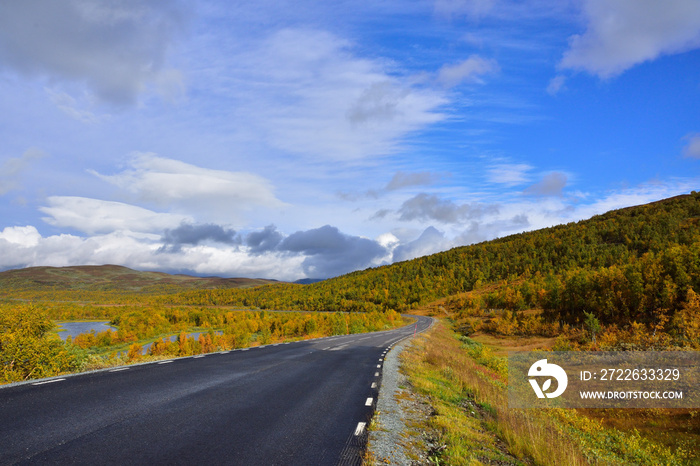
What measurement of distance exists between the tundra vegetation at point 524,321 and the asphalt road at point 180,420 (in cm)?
250

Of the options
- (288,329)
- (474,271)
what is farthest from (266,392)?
(474,271)

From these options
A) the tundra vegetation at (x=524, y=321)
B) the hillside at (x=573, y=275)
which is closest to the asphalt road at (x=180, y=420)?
the tundra vegetation at (x=524, y=321)

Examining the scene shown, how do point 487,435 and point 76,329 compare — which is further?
point 76,329

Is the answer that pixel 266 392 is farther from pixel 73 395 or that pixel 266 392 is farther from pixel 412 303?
pixel 412 303

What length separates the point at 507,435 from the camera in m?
8.39

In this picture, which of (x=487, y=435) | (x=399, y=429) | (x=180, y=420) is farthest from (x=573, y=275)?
(x=180, y=420)

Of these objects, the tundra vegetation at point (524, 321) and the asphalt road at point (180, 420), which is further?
the tundra vegetation at point (524, 321)

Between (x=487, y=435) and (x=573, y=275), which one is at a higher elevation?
(x=573, y=275)
